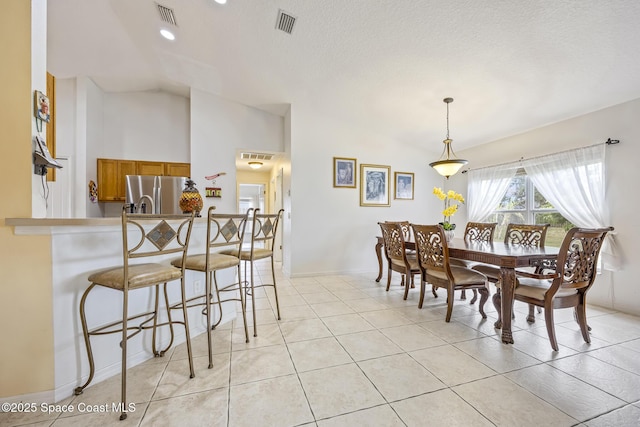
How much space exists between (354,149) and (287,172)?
51.2 inches

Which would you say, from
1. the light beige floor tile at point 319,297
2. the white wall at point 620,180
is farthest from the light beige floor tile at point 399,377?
the white wall at point 620,180

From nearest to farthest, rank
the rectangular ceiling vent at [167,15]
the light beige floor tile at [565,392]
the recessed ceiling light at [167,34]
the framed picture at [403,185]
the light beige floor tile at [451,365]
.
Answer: the light beige floor tile at [565,392], the light beige floor tile at [451,365], the rectangular ceiling vent at [167,15], the recessed ceiling light at [167,34], the framed picture at [403,185]

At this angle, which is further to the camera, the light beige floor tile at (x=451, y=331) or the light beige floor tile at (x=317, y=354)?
the light beige floor tile at (x=451, y=331)

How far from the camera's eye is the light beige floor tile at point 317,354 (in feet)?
5.94

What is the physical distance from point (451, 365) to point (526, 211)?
3.28 m

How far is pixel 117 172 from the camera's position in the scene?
4.42m

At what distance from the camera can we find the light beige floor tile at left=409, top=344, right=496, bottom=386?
167 cm

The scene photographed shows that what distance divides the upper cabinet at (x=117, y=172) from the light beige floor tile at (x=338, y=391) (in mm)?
4479

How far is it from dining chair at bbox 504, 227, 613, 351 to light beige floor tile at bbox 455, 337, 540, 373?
1.02 ft

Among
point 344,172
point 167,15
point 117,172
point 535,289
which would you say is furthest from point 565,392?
point 117,172

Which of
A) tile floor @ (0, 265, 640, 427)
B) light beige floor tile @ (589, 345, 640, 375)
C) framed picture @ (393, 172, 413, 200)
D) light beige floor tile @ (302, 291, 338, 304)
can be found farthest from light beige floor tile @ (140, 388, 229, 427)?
framed picture @ (393, 172, 413, 200)

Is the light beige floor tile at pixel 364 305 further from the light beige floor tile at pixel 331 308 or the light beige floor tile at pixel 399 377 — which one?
the light beige floor tile at pixel 399 377

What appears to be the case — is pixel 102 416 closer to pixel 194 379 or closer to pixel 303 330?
pixel 194 379

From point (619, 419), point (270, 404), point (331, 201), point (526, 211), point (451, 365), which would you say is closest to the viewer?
point (619, 419)
